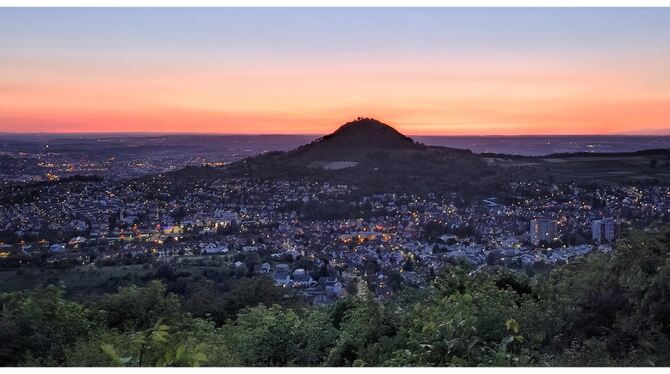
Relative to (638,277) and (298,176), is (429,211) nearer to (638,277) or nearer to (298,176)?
(298,176)

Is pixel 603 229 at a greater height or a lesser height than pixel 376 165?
lesser

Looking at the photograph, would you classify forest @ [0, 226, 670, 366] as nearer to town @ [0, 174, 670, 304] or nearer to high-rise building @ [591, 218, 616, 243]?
town @ [0, 174, 670, 304]

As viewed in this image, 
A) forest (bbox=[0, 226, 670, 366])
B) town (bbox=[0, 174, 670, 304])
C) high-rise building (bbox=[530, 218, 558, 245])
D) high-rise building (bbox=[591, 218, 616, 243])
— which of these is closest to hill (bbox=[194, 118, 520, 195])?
town (bbox=[0, 174, 670, 304])

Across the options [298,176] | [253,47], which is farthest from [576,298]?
[298,176]

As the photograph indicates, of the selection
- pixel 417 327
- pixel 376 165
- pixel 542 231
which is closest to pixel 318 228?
pixel 376 165

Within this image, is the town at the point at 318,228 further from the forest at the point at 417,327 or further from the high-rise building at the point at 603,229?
the forest at the point at 417,327

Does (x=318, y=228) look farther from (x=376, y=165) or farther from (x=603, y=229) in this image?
(x=603, y=229)

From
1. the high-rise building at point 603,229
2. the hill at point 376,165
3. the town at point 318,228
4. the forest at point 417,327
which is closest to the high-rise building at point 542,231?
the town at point 318,228
